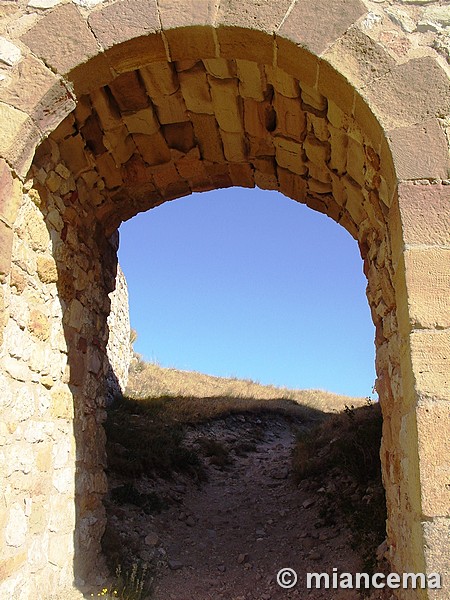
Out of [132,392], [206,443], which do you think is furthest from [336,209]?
[132,392]

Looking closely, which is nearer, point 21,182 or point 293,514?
point 21,182

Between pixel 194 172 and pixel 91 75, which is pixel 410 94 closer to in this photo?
pixel 91 75

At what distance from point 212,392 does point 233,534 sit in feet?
25.6

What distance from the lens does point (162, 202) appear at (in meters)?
4.80

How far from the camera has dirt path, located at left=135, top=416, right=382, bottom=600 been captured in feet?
13.7

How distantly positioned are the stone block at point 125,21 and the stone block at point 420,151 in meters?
1.55

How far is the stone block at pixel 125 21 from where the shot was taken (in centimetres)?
310

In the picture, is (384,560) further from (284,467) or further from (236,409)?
(236,409)

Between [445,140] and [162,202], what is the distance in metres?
2.69

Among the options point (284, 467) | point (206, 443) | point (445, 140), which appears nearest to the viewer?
point (445, 140)

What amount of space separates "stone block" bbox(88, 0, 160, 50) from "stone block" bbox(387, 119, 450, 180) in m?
1.55

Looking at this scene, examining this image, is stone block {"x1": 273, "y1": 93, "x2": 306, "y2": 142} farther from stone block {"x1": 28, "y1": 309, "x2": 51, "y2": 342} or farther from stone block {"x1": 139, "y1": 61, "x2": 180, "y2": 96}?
stone block {"x1": 28, "y1": 309, "x2": 51, "y2": 342}

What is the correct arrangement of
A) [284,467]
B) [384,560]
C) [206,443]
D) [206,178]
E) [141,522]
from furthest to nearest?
[206,443] < [284,467] < [141,522] < [206,178] < [384,560]

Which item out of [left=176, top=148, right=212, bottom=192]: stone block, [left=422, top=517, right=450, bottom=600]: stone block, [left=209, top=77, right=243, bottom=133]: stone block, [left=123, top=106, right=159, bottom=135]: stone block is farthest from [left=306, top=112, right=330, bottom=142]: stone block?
[left=422, top=517, right=450, bottom=600]: stone block
